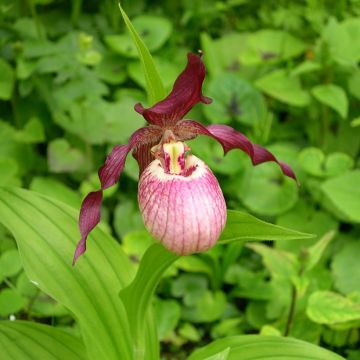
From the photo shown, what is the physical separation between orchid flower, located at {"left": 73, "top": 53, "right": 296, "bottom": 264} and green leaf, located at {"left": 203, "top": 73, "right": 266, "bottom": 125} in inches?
45.7

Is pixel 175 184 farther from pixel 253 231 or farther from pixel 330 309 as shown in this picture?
pixel 330 309

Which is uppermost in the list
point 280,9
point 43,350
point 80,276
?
point 280,9

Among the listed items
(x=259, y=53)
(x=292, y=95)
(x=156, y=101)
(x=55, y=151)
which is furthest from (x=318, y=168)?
(x=156, y=101)

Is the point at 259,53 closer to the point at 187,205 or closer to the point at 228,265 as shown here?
the point at 228,265

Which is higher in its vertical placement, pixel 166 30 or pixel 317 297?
pixel 166 30

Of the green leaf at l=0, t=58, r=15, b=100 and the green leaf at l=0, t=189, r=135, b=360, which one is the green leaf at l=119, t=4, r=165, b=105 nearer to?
the green leaf at l=0, t=189, r=135, b=360

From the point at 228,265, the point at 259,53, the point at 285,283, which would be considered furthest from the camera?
the point at 259,53

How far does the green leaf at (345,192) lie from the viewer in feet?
5.86

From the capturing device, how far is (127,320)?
1233mm

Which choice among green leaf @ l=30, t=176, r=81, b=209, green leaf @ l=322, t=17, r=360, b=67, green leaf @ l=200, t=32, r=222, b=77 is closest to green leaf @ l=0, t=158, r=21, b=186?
green leaf @ l=30, t=176, r=81, b=209

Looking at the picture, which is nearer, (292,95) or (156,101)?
(156,101)

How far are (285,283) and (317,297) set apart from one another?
0.51 ft

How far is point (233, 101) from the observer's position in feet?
7.52

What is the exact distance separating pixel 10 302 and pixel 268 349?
0.64 meters
